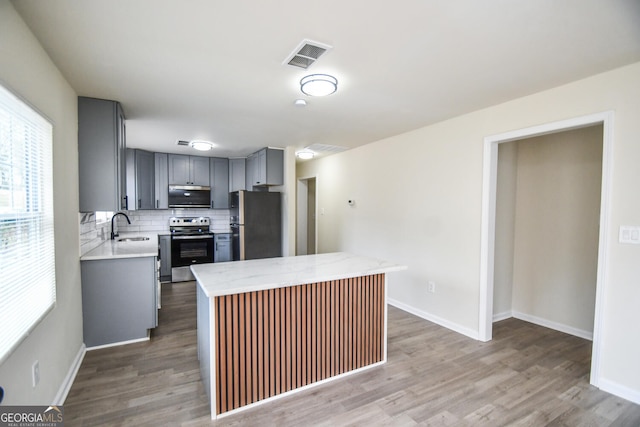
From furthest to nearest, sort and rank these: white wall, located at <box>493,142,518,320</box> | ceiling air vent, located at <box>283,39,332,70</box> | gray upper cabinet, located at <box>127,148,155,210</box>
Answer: gray upper cabinet, located at <box>127,148,155,210</box>
white wall, located at <box>493,142,518,320</box>
ceiling air vent, located at <box>283,39,332,70</box>

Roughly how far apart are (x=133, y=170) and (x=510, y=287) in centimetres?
600

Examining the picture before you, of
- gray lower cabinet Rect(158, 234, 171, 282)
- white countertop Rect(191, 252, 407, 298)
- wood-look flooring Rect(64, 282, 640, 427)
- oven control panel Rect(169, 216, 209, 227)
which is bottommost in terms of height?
wood-look flooring Rect(64, 282, 640, 427)

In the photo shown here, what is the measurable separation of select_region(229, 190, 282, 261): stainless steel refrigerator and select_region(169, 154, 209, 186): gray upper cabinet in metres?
1.25

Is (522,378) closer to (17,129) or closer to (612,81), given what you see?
(612,81)

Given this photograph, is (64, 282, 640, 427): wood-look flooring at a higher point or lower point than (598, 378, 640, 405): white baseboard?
lower

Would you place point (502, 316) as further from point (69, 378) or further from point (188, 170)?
point (188, 170)

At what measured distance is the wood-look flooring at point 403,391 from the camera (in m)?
1.91

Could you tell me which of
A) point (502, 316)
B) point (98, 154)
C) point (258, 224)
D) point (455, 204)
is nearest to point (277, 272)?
point (98, 154)

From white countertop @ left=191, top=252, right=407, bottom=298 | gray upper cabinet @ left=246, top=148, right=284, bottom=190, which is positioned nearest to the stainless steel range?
gray upper cabinet @ left=246, top=148, right=284, bottom=190

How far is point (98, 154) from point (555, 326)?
5.09 m

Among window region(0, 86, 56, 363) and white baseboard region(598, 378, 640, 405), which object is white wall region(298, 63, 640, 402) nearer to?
white baseboard region(598, 378, 640, 405)

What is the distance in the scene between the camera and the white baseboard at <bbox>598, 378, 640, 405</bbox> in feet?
6.82

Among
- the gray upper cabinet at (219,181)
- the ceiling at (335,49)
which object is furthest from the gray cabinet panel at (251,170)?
the ceiling at (335,49)

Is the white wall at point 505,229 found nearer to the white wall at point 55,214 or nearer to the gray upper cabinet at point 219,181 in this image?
the white wall at point 55,214
